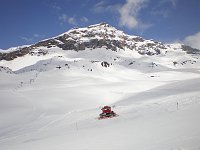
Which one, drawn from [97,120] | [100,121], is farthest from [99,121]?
[97,120]

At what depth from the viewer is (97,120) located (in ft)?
70.1

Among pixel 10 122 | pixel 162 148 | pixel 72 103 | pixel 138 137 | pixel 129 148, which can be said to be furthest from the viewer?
pixel 72 103

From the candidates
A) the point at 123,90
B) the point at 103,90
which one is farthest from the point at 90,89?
the point at 123,90

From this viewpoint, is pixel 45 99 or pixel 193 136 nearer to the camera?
pixel 193 136

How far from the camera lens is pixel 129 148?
8.77 m

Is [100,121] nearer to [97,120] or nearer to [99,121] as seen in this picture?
[99,121]

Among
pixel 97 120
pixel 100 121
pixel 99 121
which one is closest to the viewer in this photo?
pixel 100 121

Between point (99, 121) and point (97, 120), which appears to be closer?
point (99, 121)

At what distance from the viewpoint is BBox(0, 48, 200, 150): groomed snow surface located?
981 centimetres

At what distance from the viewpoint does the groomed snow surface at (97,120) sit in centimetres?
981

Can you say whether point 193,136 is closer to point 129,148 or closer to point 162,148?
point 162,148

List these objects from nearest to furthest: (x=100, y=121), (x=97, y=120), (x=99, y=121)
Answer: (x=100, y=121)
(x=99, y=121)
(x=97, y=120)

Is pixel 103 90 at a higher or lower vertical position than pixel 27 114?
higher

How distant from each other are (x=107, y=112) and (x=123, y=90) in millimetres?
40495
